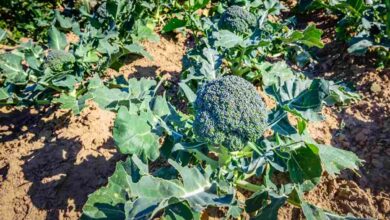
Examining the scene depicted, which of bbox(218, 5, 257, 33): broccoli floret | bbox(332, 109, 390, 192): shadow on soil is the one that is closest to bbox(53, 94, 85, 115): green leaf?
bbox(218, 5, 257, 33): broccoli floret

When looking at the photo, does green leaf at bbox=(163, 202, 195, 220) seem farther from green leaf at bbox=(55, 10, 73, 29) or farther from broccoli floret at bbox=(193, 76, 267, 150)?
green leaf at bbox=(55, 10, 73, 29)

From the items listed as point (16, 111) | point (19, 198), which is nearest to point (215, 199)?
point (19, 198)

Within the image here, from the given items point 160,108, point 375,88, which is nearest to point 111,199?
point 160,108

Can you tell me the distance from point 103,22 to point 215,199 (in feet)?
8.81

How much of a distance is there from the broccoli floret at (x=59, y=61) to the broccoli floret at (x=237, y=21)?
1375 millimetres

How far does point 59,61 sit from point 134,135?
153cm

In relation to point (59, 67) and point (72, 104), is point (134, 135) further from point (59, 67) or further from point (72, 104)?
point (59, 67)

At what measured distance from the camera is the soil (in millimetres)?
2279

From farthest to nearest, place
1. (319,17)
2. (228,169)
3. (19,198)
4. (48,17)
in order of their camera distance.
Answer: (48,17) → (319,17) → (19,198) → (228,169)

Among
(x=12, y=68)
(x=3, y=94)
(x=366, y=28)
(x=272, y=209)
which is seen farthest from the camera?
(x=366, y=28)

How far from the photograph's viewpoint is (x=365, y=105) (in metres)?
2.92

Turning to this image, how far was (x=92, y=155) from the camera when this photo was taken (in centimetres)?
269

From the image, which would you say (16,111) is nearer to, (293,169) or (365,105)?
(293,169)

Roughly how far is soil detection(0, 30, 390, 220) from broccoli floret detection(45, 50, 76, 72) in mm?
400
